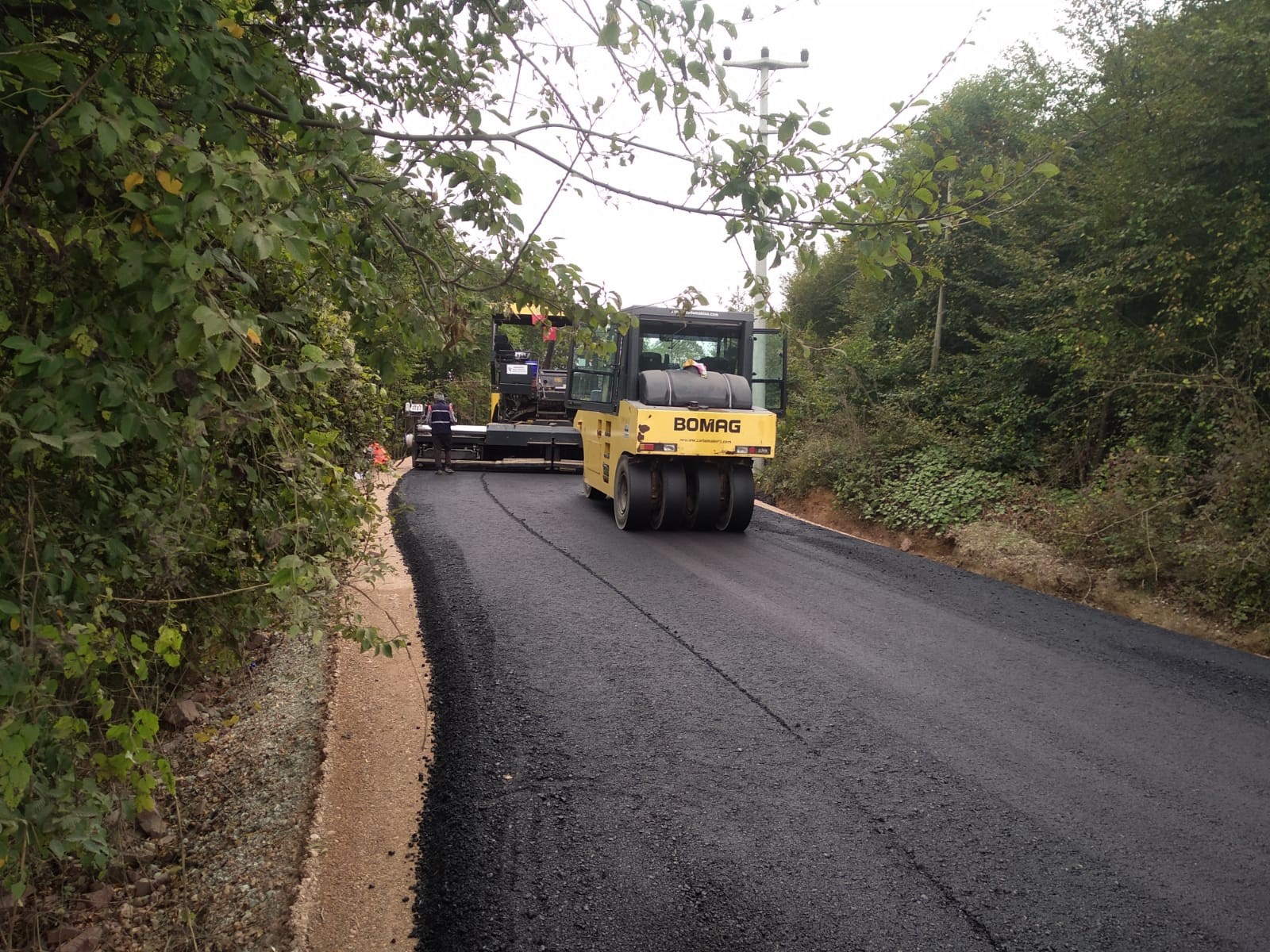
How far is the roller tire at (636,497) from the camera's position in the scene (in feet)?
35.9

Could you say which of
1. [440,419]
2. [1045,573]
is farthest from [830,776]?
[440,419]

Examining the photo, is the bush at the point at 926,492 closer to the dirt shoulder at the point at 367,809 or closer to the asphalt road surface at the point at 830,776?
the asphalt road surface at the point at 830,776

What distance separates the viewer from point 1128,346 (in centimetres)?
1053

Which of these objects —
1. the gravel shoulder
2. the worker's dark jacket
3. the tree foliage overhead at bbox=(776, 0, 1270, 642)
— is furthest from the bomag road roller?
the gravel shoulder

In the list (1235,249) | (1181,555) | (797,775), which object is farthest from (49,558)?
(1235,249)

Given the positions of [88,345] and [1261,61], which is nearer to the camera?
[88,345]

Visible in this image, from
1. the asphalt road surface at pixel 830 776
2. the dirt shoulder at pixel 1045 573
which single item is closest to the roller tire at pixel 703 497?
the dirt shoulder at pixel 1045 573

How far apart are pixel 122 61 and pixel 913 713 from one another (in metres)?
4.55

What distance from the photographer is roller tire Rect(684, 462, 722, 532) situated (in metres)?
11.1

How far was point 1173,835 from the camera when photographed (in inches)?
150

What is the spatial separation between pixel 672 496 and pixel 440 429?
7083 millimetres

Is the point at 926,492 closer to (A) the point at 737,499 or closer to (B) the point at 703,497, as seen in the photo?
(A) the point at 737,499

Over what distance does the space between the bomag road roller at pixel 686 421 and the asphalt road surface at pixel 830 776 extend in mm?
3125

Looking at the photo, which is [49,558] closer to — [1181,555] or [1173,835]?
[1173,835]
